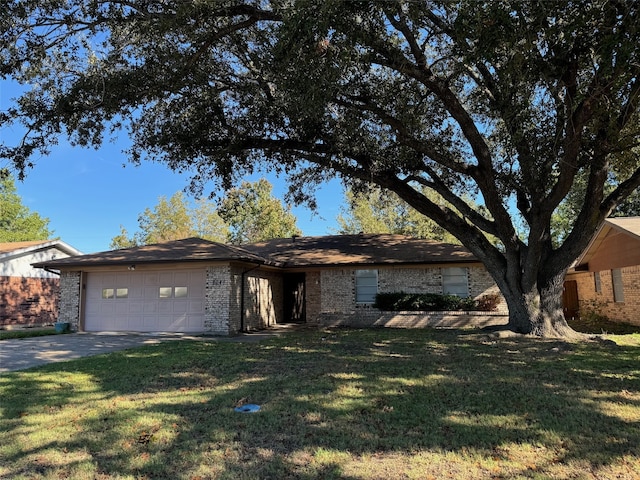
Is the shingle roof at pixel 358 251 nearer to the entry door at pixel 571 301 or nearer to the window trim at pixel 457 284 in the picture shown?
the window trim at pixel 457 284

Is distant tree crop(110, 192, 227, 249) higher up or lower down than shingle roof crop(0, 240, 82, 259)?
higher up

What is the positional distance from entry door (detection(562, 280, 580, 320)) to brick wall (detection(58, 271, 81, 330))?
21.0m

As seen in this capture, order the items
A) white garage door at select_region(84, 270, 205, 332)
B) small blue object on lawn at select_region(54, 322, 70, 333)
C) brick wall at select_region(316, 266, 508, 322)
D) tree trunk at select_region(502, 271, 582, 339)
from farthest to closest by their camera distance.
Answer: brick wall at select_region(316, 266, 508, 322), small blue object on lawn at select_region(54, 322, 70, 333), white garage door at select_region(84, 270, 205, 332), tree trunk at select_region(502, 271, 582, 339)

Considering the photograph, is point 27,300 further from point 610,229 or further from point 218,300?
point 610,229

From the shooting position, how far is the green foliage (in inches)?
673

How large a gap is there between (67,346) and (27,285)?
11.3 m

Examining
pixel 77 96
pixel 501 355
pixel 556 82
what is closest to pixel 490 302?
pixel 501 355

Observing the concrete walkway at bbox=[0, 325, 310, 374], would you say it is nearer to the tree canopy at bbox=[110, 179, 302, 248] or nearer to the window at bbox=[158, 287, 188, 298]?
the window at bbox=[158, 287, 188, 298]

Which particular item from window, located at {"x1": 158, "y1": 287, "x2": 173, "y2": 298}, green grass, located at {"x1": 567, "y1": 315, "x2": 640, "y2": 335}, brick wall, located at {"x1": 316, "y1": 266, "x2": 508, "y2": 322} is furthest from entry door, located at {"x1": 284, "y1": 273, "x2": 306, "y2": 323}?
green grass, located at {"x1": 567, "y1": 315, "x2": 640, "y2": 335}

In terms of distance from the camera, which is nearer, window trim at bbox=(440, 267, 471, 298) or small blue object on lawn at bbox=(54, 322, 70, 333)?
small blue object on lawn at bbox=(54, 322, 70, 333)

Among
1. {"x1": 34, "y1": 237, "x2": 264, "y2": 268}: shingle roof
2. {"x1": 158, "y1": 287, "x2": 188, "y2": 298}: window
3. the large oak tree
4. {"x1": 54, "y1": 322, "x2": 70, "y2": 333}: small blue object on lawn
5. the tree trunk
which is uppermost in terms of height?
the large oak tree

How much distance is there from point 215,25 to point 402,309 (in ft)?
39.8

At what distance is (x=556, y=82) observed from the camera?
30.5 feet

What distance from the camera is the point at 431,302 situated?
17391 millimetres
